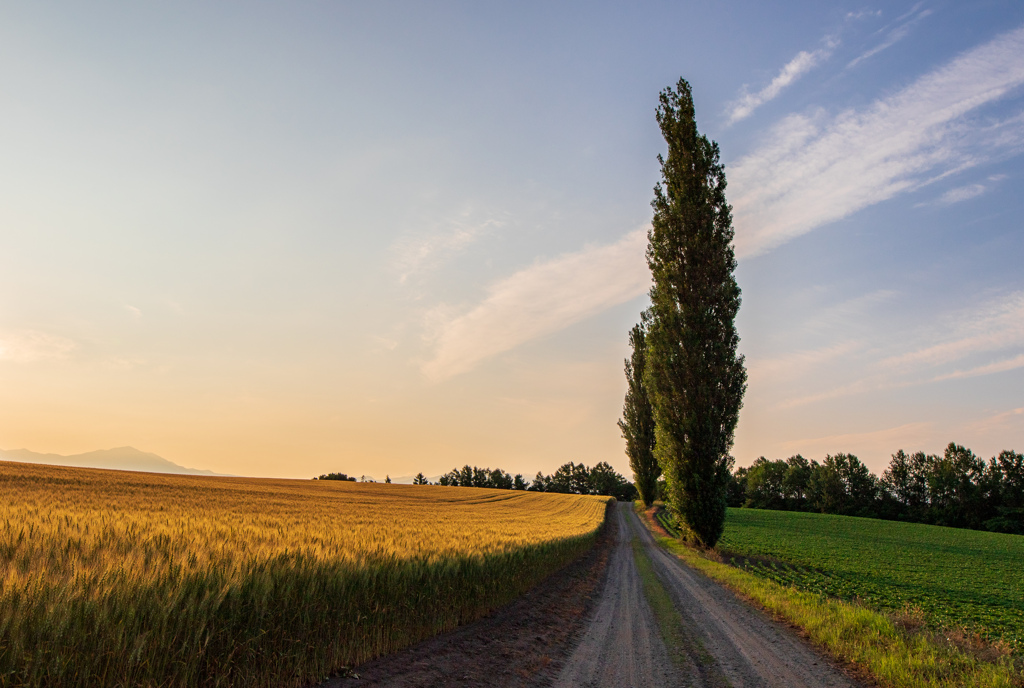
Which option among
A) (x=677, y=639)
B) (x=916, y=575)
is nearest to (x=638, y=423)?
(x=916, y=575)

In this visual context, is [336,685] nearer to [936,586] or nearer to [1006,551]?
[936,586]

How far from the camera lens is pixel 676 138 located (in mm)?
28672

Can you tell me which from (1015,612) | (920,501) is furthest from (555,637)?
(920,501)

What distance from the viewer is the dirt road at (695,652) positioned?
681 cm

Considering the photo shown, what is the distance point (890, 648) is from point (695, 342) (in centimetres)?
1746

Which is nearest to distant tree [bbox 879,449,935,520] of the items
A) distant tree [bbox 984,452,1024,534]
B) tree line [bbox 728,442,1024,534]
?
tree line [bbox 728,442,1024,534]

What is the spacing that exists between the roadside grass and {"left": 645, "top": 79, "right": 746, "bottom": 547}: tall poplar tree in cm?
1125

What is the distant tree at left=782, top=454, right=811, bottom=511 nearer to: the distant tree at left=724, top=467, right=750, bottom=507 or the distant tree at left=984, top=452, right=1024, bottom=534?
the distant tree at left=724, top=467, right=750, bottom=507

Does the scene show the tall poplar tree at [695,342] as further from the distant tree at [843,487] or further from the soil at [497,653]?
the distant tree at [843,487]

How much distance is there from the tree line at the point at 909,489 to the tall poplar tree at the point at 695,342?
5191 cm

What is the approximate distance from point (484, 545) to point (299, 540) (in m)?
4.25

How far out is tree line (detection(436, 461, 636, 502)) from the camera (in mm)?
118750

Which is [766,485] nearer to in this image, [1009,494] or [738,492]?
[738,492]

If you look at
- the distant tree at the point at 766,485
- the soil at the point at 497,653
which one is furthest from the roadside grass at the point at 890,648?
the distant tree at the point at 766,485
